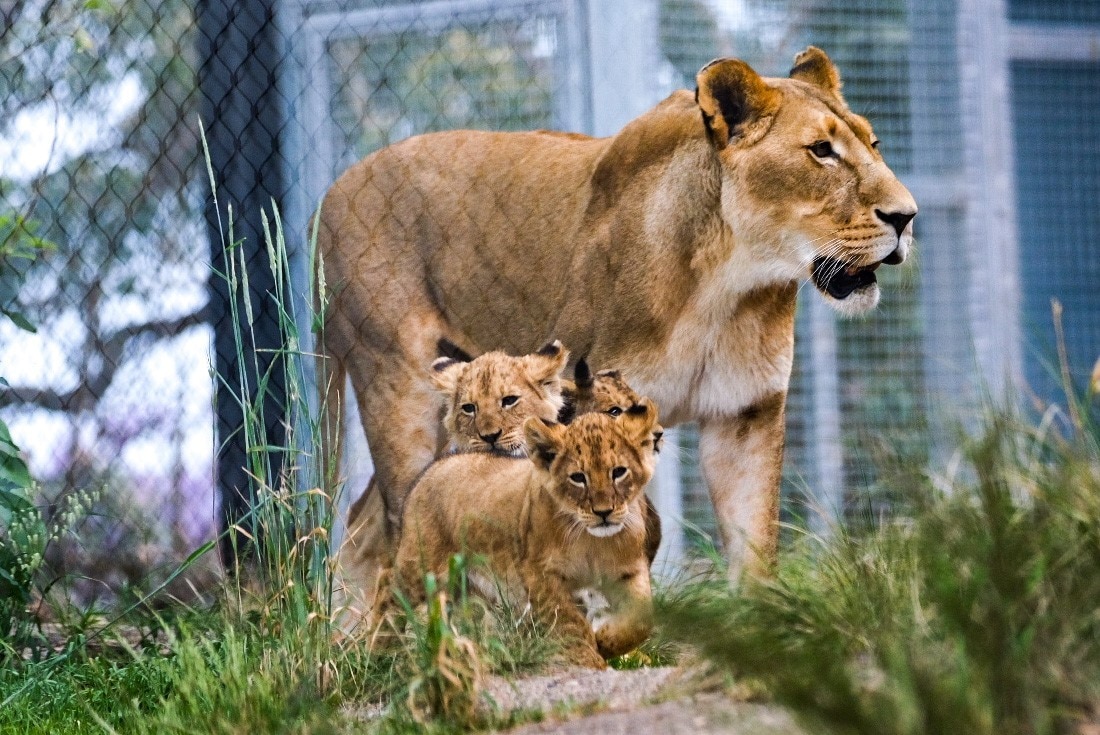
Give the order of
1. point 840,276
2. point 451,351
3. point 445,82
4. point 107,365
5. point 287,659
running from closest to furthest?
point 287,659 → point 840,276 → point 451,351 → point 445,82 → point 107,365

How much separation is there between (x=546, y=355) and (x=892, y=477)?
4.49 ft

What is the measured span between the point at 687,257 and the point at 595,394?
49 cm

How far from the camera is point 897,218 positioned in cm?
375

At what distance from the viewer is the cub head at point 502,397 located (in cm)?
393

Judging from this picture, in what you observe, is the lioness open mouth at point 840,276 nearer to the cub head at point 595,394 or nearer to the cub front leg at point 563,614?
the cub head at point 595,394

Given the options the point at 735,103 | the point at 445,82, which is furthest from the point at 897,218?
the point at 445,82

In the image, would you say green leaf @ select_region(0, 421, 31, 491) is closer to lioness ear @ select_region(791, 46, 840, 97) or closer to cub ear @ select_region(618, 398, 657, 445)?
cub ear @ select_region(618, 398, 657, 445)

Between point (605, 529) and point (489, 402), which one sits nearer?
point (605, 529)

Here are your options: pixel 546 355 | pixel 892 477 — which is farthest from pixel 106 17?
pixel 892 477

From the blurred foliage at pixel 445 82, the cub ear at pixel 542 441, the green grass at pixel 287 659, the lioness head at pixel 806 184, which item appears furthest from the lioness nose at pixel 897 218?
the blurred foliage at pixel 445 82

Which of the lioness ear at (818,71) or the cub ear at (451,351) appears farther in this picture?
the cub ear at (451,351)

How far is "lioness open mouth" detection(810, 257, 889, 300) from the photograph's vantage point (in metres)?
3.82

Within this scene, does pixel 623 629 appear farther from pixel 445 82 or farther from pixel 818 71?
pixel 445 82

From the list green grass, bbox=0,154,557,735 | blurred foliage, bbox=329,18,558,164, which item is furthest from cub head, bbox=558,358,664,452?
blurred foliage, bbox=329,18,558,164
